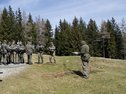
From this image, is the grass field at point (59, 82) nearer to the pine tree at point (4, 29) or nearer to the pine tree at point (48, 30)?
the pine tree at point (4, 29)

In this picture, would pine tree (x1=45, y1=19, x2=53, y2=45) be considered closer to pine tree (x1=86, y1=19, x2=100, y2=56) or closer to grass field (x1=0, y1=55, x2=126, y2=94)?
pine tree (x1=86, y1=19, x2=100, y2=56)

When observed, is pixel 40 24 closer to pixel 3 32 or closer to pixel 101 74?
pixel 3 32

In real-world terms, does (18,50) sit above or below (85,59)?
above

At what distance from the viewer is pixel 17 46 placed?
34500 millimetres

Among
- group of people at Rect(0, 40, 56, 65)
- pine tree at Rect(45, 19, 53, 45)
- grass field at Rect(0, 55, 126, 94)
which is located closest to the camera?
grass field at Rect(0, 55, 126, 94)

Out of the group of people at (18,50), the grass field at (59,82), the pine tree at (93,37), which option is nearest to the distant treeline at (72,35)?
the pine tree at (93,37)

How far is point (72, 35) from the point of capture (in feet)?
320

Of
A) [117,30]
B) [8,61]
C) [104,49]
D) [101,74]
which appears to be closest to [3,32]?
[104,49]

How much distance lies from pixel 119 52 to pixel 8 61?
70734 mm

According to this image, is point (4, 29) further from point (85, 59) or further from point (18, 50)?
point (85, 59)

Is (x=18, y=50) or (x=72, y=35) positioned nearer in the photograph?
(x=18, y=50)

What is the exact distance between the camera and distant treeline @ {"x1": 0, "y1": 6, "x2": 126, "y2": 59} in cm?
9319

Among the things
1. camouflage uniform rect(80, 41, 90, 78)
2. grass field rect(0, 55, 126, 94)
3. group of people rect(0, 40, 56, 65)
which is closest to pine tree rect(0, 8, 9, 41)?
group of people rect(0, 40, 56, 65)

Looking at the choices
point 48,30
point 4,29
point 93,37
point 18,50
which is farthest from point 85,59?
point 48,30
